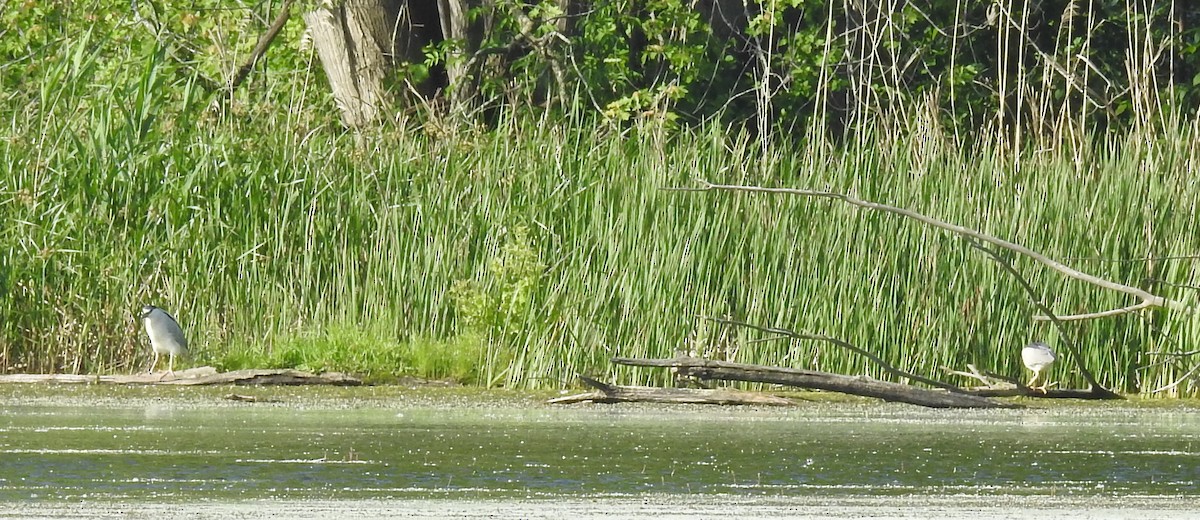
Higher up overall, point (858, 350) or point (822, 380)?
point (858, 350)

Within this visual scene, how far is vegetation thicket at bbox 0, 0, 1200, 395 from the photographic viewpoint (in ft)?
23.8

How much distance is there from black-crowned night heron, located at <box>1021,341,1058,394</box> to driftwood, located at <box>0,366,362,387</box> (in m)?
2.40

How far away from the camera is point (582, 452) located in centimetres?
498

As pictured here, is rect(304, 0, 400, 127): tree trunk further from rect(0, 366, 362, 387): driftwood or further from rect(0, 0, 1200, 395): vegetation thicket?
rect(0, 366, 362, 387): driftwood

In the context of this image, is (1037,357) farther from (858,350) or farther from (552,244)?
(552,244)

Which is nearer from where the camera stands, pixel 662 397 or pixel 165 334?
pixel 662 397

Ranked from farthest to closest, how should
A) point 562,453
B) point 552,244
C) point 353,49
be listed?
point 353,49
point 552,244
point 562,453

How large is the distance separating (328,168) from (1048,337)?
306 cm

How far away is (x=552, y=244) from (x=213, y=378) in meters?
1.43

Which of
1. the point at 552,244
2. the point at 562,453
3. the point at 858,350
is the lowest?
the point at 562,453

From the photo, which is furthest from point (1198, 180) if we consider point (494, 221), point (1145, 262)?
point (494, 221)

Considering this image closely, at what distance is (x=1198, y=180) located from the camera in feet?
24.8

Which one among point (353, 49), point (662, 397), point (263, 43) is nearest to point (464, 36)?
point (353, 49)

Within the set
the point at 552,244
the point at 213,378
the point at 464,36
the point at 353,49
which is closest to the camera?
the point at 213,378
